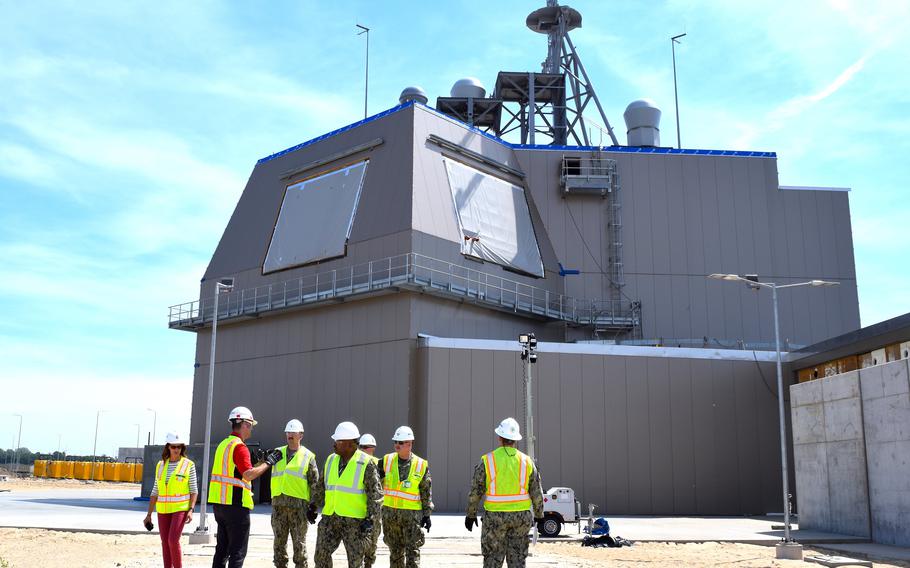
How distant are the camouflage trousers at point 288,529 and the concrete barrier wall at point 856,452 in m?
15.4

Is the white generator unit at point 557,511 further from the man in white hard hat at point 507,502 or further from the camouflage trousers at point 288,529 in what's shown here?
the man in white hard hat at point 507,502

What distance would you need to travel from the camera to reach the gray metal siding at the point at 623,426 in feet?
102

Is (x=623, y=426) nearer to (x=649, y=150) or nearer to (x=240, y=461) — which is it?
(x=649, y=150)

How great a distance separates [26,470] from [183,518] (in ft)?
287

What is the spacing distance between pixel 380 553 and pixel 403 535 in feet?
19.9

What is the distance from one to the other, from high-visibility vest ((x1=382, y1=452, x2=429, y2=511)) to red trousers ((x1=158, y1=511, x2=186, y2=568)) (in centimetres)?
273

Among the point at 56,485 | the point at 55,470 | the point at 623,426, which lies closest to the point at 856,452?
the point at 623,426

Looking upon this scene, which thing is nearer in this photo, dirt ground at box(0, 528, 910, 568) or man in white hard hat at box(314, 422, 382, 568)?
man in white hard hat at box(314, 422, 382, 568)

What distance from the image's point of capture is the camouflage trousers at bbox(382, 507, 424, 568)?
11555mm

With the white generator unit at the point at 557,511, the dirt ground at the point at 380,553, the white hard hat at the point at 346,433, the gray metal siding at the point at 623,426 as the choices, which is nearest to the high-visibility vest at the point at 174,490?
the white hard hat at the point at 346,433

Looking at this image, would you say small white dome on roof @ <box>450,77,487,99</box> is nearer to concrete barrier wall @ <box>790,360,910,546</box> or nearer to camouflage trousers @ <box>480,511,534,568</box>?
concrete barrier wall @ <box>790,360,910,546</box>

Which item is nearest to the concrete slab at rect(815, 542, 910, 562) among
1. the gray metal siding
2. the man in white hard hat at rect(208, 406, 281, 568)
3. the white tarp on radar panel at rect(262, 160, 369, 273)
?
the gray metal siding

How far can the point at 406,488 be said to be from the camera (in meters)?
11.6

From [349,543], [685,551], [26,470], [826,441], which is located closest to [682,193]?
[826,441]
